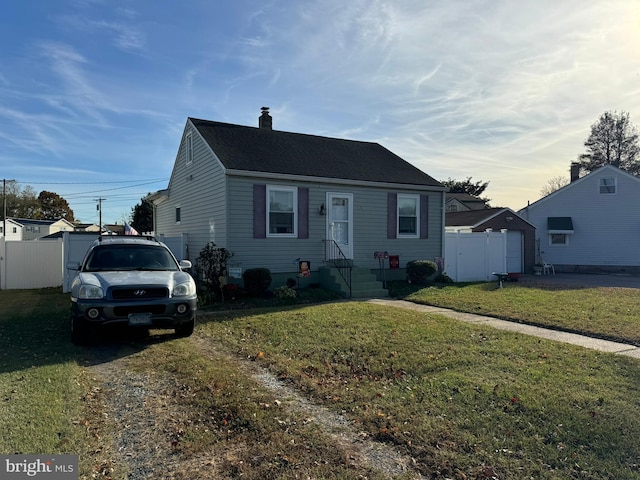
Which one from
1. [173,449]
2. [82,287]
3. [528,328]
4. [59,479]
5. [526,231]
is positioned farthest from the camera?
[526,231]

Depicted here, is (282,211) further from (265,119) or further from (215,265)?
(265,119)

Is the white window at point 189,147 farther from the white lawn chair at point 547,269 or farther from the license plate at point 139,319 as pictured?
the white lawn chair at point 547,269

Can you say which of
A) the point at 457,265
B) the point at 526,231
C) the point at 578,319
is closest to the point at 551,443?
the point at 578,319

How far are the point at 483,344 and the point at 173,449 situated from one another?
505cm

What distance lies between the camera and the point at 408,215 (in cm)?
1593

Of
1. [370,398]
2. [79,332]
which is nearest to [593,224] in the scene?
[370,398]

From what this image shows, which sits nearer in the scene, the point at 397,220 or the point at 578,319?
the point at 578,319

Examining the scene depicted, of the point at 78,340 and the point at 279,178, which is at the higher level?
the point at 279,178

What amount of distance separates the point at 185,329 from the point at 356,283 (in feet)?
21.6

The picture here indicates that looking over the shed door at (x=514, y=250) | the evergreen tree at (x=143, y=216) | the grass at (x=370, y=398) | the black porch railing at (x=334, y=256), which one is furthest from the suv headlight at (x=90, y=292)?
the evergreen tree at (x=143, y=216)

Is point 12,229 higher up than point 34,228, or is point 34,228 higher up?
point 34,228

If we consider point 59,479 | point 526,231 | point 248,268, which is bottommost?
point 59,479

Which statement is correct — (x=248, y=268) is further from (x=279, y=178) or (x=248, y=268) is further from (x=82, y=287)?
(x=82, y=287)

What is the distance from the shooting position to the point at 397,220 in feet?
51.3
